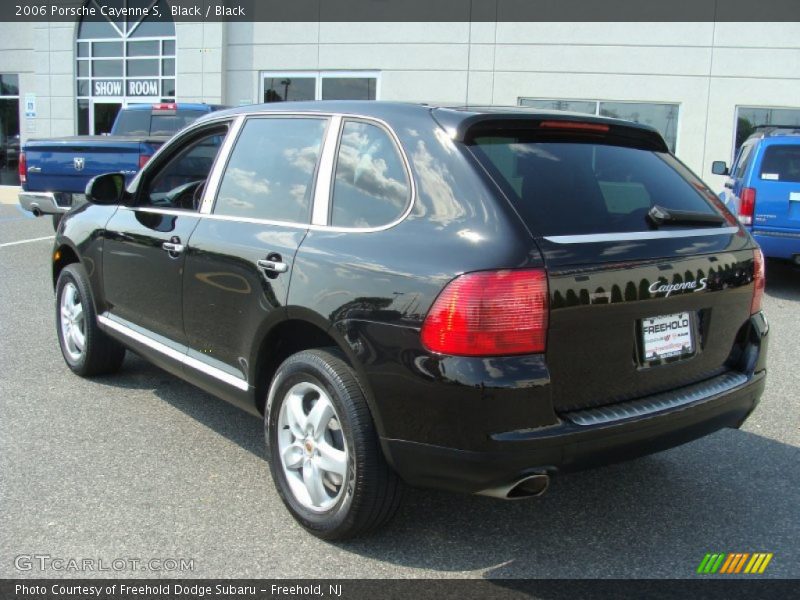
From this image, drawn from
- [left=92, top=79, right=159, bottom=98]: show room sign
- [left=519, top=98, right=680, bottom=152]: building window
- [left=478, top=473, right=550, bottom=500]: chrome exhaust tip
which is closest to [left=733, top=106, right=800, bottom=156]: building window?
[left=519, top=98, right=680, bottom=152]: building window

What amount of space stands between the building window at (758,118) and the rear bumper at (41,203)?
14936mm

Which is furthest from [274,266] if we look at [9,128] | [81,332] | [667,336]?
[9,128]

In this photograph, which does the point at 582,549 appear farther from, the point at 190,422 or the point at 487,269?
the point at 190,422

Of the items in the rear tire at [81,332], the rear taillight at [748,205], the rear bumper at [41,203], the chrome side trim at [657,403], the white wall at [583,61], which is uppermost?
the white wall at [583,61]

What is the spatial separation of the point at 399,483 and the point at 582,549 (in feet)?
2.74

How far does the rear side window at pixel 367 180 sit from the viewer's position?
308 cm

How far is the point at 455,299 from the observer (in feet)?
8.77

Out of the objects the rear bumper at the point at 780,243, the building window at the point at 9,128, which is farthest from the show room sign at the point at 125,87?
the rear bumper at the point at 780,243

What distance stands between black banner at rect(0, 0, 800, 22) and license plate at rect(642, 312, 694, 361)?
1735 cm

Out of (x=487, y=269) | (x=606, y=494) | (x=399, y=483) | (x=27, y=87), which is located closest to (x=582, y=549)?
(x=606, y=494)

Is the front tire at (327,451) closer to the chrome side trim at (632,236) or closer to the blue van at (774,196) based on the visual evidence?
the chrome side trim at (632,236)

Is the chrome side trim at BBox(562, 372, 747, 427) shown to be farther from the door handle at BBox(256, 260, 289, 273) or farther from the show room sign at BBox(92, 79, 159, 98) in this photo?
the show room sign at BBox(92, 79, 159, 98)

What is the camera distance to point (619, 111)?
62.5 ft

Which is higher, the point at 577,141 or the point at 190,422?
the point at 577,141
